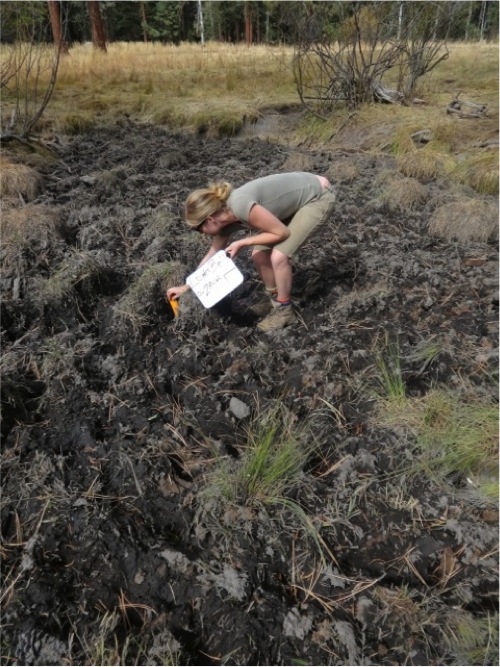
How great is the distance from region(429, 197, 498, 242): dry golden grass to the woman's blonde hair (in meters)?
2.18

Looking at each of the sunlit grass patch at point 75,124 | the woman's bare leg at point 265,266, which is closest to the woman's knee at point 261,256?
the woman's bare leg at point 265,266

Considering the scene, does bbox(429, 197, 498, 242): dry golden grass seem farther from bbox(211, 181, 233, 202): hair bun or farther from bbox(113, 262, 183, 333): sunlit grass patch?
bbox(113, 262, 183, 333): sunlit grass patch

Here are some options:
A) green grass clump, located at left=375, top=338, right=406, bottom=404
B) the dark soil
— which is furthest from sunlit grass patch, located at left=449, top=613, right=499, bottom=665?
green grass clump, located at left=375, top=338, right=406, bottom=404

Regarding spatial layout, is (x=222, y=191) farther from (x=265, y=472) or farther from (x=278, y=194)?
(x=265, y=472)

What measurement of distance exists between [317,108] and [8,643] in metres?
7.77

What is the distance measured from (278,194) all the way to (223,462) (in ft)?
5.20

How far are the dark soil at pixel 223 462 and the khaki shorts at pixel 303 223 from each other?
465 millimetres

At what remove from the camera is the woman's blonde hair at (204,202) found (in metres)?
2.43

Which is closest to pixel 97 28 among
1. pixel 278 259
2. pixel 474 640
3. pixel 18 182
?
pixel 18 182

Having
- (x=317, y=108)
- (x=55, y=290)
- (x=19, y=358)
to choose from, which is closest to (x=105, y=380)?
(x=19, y=358)

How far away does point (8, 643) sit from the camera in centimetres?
141

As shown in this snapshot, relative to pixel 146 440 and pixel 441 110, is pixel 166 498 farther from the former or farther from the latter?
pixel 441 110

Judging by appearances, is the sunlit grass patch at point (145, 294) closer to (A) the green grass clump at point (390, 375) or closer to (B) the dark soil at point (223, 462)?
(B) the dark soil at point (223, 462)

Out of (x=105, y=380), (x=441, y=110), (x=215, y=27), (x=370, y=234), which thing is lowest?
(x=105, y=380)
